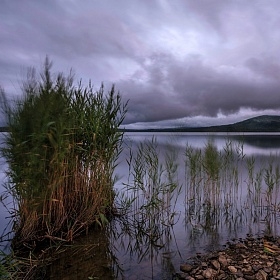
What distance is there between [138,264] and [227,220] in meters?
4.10

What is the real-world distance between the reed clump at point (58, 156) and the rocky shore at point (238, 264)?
8.35 feet

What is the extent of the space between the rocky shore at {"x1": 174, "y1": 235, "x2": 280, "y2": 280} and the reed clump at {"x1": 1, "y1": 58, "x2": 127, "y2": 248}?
2.55m

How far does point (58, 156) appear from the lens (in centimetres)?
553

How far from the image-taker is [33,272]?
464cm

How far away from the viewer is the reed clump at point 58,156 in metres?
5.02

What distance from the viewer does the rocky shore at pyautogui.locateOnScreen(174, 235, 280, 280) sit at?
14.5ft

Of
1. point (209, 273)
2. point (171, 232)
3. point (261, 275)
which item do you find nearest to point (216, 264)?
point (209, 273)

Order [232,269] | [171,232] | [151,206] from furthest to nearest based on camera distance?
[151,206] < [171,232] < [232,269]

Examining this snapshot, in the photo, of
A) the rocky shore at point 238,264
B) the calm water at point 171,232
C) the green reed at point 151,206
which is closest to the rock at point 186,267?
the rocky shore at point 238,264

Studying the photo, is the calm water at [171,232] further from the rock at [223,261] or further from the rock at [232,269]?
→ the rock at [232,269]

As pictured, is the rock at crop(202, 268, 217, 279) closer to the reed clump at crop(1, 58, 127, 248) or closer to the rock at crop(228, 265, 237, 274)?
the rock at crop(228, 265, 237, 274)

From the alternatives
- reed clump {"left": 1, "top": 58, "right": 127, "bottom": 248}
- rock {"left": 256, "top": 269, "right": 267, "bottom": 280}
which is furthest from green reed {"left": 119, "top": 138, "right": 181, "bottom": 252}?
rock {"left": 256, "top": 269, "right": 267, "bottom": 280}

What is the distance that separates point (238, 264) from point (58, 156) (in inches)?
177

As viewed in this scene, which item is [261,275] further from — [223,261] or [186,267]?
[186,267]
